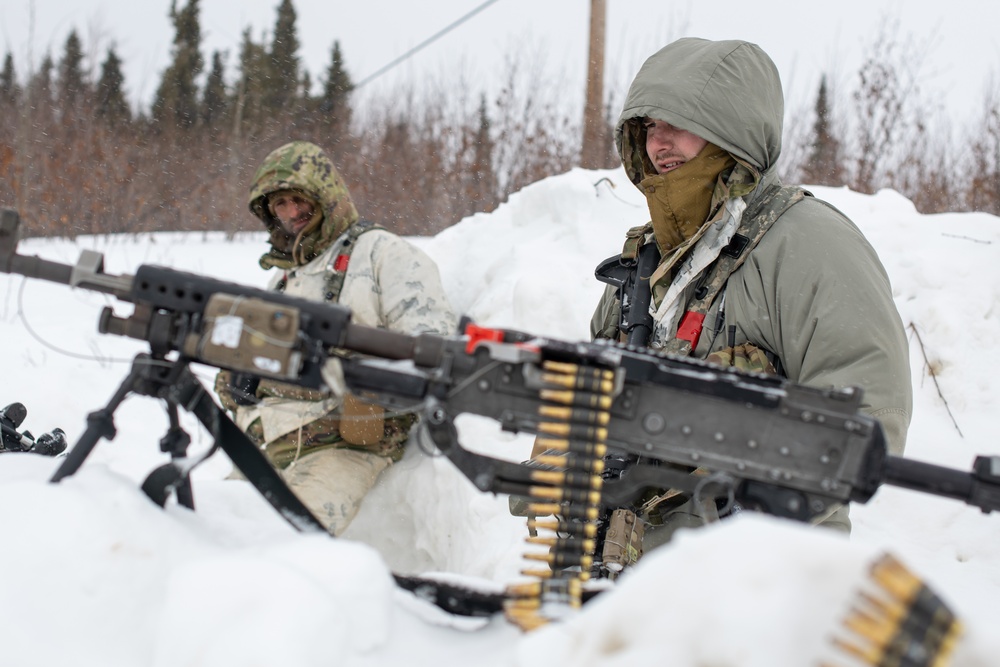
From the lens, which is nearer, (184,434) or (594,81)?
(184,434)

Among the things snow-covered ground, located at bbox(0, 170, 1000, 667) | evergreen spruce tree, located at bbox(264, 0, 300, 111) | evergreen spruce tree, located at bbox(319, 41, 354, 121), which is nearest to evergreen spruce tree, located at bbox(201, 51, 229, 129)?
evergreen spruce tree, located at bbox(264, 0, 300, 111)

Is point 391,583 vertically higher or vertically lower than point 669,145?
lower

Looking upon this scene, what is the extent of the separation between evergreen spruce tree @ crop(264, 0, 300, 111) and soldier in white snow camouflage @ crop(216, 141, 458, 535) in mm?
19197

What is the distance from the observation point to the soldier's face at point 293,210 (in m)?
4.97

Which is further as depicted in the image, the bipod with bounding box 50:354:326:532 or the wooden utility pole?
the wooden utility pole

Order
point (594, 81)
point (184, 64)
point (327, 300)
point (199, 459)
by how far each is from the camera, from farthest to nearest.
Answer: point (184, 64)
point (594, 81)
point (327, 300)
point (199, 459)

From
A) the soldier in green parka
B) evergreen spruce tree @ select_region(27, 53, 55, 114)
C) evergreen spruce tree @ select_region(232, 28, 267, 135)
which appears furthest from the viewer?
evergreen spruce tree @ select_region(232, 28, 267, 135)

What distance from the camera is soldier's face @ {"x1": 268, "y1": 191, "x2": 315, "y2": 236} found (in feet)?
16.3

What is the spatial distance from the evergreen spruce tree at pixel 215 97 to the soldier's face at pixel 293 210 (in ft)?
62.6

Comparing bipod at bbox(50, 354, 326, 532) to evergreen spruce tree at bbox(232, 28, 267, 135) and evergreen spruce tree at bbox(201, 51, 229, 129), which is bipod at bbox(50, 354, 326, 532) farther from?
evergreen spruce tree at bbox(201, 51, 229, 129)

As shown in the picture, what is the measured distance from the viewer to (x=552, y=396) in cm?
215

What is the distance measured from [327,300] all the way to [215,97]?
25278 millimetres

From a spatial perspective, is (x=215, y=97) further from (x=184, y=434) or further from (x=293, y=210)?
(x=184, y=434)

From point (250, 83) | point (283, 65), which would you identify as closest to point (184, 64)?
point (283, 65)
